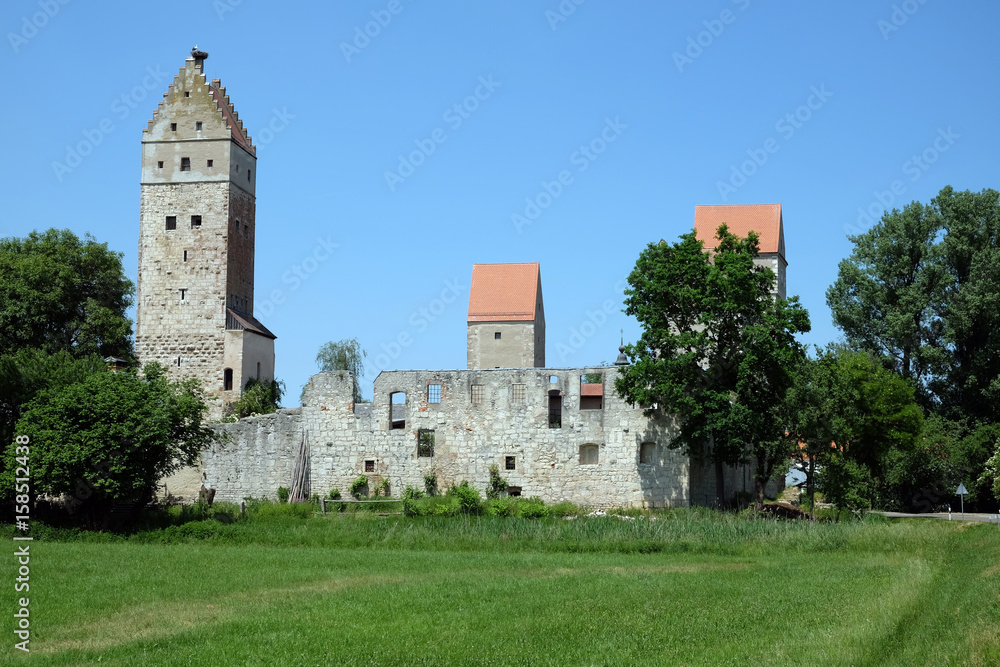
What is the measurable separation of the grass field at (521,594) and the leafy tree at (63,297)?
1896 centimetres

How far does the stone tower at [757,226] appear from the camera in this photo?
169ft

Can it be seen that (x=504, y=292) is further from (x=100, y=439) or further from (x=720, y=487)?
(x=100, y=439)

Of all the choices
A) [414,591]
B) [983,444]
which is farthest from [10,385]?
[983,444]

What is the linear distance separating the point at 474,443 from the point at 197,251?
1686cm

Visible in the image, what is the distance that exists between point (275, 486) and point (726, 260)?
18.1 meters

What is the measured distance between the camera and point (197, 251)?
1946 inches

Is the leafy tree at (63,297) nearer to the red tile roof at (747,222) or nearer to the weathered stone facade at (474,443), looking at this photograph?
the weathered stone facade at (474,443)

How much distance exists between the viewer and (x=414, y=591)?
20453 mm

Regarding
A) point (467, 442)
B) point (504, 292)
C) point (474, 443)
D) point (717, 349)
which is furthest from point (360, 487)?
point (504, 292)

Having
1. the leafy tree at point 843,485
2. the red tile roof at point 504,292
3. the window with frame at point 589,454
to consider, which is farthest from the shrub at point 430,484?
the red tile roof at point 504,292

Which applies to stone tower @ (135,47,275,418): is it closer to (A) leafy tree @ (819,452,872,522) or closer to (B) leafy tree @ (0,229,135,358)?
(B) leafy tree @ (0,229,135,358)

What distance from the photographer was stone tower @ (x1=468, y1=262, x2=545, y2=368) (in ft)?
183

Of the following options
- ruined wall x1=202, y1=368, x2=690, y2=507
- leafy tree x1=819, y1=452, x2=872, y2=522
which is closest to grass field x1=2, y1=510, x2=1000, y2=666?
leafy tree x1=819, y1=452, x2=872, y2=522

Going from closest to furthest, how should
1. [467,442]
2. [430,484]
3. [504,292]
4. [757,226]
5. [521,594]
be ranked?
1. [521,594]
2. [430,484]
3. [467,442]
4. [757,226]
5. [504,292]
